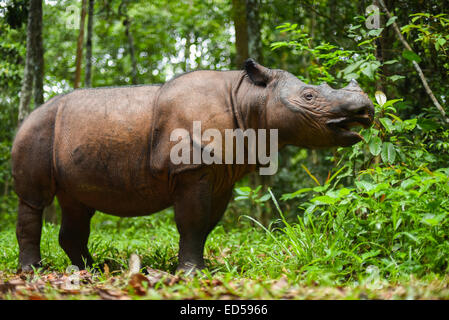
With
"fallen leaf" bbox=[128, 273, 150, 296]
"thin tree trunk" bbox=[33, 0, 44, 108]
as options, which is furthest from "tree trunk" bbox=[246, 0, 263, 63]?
"fallen leaf" bbox=[128, 273, 150, 296]

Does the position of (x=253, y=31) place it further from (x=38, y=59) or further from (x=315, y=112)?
(x=315, y=112)

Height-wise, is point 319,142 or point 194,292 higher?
point 319,142

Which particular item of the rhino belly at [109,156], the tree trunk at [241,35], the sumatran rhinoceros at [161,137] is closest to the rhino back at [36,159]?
the sumatran rhinoceros at [161,137]

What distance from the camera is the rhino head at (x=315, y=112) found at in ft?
11.8

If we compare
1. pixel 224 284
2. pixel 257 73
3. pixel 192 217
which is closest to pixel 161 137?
pixel 192 217

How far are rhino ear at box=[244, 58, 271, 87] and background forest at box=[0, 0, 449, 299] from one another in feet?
3.10

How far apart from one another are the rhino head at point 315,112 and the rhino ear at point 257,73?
8 cm

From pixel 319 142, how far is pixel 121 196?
1804 mm

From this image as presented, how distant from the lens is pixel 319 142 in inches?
148

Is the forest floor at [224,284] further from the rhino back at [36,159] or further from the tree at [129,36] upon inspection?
the tree at [129,36]

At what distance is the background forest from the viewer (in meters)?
3.28

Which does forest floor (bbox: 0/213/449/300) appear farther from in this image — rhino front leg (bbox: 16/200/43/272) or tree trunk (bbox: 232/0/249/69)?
tree trunk (bbox: 232/0/249/69)
